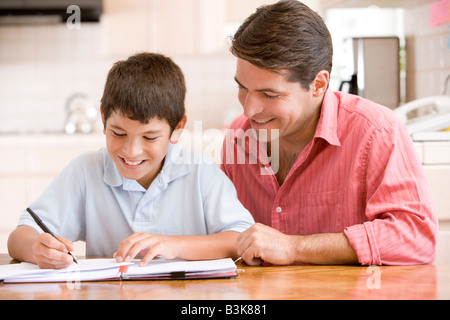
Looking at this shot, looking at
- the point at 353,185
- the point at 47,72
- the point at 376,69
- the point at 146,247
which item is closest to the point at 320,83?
the point at 353,185

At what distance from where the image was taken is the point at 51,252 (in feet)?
3.48

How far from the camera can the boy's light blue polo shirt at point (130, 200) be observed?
1.38 metres

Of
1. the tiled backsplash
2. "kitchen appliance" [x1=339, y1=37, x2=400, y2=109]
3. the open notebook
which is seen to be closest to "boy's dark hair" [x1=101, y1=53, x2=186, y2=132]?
the open notebook

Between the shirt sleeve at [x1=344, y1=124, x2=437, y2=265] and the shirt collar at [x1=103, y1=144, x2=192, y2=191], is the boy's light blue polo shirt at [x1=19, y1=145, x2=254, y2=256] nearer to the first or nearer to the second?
the shirt collar at [x1=103, y1=144, x2=192, y2=191]

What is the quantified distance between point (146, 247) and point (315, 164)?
536 mm

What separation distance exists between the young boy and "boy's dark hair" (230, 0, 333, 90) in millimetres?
199

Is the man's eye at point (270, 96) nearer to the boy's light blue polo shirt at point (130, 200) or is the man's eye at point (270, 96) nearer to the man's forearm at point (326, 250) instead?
the boy's light blue polo shirt at point (130, 200)

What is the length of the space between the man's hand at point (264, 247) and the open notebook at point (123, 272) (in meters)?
0.08

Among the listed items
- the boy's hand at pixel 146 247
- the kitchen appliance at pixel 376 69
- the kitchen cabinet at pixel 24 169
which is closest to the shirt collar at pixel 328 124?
the boy's hand at pixel 146 247

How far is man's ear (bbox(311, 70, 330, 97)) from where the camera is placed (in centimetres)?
145

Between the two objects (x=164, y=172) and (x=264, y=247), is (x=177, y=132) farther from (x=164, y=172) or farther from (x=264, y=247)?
(x=264, y=247)

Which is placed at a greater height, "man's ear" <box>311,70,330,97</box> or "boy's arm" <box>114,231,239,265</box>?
"man's ear" <box>311,70,330,97</box>
